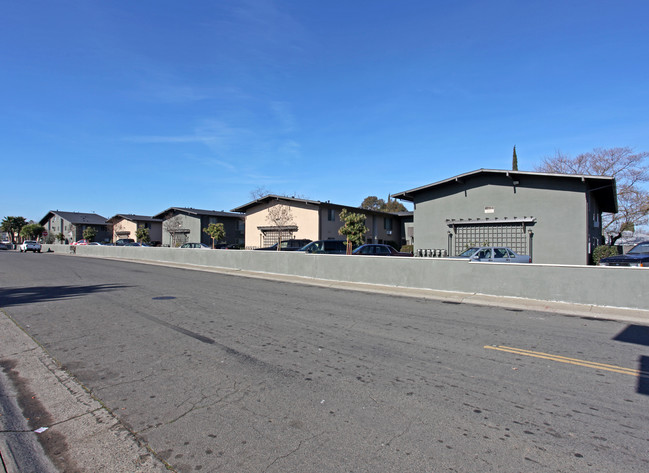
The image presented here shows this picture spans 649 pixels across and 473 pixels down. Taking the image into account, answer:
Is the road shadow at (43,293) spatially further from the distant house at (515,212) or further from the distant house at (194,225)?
the distant house at (194,225)

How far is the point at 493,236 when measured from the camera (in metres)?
23.0

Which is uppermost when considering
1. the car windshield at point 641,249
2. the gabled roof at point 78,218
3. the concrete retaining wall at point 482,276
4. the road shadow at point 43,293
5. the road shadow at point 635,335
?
the gabled roof at point 78,218

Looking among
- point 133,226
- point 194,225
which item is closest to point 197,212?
point 194,225

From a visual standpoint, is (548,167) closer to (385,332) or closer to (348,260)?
(348,260)

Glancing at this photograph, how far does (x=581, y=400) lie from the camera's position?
4.46 m

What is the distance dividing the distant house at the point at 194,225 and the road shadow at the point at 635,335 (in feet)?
146

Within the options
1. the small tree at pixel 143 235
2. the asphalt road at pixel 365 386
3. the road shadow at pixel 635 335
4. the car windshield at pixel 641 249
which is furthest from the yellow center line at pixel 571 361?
the small tree at pixel 143 235

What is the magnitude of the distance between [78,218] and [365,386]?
84.7 meters

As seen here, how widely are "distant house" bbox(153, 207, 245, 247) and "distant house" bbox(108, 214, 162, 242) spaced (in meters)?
7.67

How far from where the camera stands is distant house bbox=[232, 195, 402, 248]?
3631 cm

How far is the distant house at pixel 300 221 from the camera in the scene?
119ft

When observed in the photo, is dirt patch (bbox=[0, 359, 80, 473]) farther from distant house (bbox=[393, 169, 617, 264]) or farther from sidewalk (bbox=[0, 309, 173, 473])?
distant house (bbox=[393, 169, 617, 264])

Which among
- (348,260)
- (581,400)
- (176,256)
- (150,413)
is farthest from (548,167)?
(150,413)

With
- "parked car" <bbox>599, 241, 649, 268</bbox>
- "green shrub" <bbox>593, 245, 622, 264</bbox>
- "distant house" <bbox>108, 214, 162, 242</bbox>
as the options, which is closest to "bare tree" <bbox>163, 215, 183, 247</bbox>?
"distant house" <bbox>108, 214, 162, 242</bbox>
